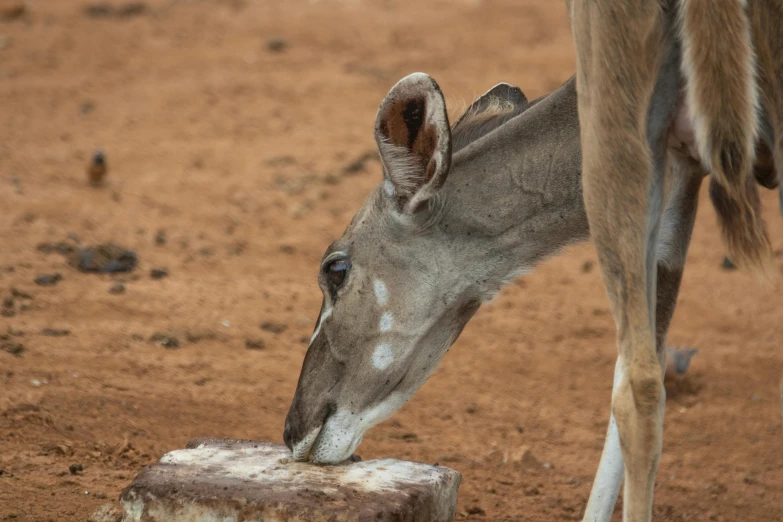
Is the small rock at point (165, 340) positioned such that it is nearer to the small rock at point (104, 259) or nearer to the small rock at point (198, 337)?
the small rock at point (198, 337)

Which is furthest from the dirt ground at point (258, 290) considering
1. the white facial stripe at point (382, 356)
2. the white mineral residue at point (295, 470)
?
the white facial stripe at point (382, 356)

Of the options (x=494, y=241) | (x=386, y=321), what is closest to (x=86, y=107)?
(x=386, y=321)

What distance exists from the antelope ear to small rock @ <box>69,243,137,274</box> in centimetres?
374

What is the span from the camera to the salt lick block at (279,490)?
148 inches

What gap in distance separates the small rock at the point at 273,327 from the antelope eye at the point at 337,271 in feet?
8.39

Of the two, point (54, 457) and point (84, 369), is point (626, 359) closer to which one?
point (54, 457)

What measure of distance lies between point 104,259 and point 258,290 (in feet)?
3.61

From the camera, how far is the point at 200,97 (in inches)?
446

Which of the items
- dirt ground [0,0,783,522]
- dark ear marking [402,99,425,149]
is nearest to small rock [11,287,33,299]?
dirt ground [0,0,783,522]

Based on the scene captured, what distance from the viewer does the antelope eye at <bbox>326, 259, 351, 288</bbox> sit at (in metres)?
4.42

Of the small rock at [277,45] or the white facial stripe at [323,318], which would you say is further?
the small rock at [277,45]

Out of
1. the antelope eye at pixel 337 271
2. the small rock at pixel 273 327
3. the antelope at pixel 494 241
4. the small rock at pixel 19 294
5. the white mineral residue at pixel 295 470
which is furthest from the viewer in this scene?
the small rock at pixel 273 327

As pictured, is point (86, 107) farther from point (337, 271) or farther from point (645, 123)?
point (645, 123)

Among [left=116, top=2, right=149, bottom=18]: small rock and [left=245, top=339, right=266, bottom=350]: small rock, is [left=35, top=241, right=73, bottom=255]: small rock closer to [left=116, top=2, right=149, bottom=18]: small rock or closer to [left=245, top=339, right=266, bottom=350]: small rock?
[left=245, top=339, right=266, bottom=350]: small rock
